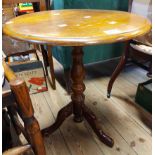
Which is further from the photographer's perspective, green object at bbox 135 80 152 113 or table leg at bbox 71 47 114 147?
green object at bbox 135 80 152 113

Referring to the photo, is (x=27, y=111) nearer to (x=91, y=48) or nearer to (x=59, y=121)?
(x=59, y=121)

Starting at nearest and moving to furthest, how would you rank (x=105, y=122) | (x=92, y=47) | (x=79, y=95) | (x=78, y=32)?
(x=78, y=32) < (x=79, y=95) < (x=105, y=122) < (x=92, y=47)

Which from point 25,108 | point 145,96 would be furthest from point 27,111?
point 145,96

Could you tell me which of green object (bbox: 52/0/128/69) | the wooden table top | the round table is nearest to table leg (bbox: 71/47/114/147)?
the round table

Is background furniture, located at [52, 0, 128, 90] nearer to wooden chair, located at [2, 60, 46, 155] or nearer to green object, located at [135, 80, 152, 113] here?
green object, located at [135, 80, 152, 113]

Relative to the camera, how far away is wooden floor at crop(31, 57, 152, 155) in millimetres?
1197

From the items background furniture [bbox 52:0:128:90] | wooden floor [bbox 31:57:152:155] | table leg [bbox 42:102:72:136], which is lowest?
wooden floor [bbox 31:57:152:155]

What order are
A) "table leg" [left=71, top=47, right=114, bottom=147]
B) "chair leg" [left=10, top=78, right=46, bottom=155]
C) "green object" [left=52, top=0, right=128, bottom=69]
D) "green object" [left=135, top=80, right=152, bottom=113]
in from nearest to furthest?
"chair leg" [left=10, top=78, right=46, bottom=155], "table leg" [left=71, top=47, right=114, bottom=147], "green object" [left=135, top=80, right=152, bottom=113], "green object" [left=52, top=0, right=128, bottom=69]

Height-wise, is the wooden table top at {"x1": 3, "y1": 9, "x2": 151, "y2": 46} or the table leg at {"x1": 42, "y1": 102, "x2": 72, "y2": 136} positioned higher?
the wooden table top at {"x1": 3, "y1": 9, "x2": 151, "y2": 46}

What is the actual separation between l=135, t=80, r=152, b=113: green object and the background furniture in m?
0.61

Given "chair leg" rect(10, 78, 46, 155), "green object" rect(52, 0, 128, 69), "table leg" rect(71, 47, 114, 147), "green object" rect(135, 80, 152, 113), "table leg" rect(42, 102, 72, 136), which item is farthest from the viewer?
"green object" rect(52, 0, 128, 69)

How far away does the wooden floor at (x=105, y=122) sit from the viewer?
1197 millimetres

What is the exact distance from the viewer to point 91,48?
6.27 ft

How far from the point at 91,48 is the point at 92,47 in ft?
0.05
